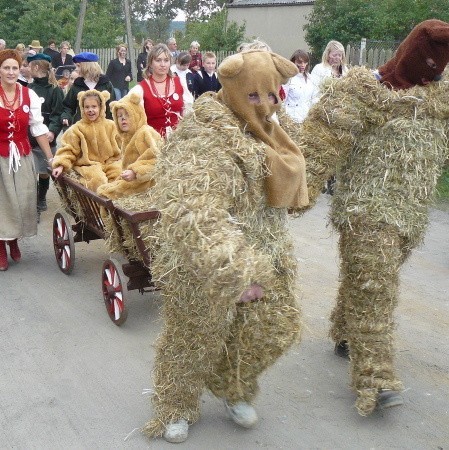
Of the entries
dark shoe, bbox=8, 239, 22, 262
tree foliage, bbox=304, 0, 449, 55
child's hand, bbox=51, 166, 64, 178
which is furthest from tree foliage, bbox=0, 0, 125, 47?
child's hand, bbox=51, 166, 64, 178

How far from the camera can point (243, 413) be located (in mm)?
3961

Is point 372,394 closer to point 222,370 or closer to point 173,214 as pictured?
point 222,370

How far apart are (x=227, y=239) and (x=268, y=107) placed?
0.82m

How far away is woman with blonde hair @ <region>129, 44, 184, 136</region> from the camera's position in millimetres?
7008

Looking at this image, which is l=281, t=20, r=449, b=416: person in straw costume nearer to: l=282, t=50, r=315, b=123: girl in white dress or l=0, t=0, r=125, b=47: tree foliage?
l=282, t=50, r=315, b=123: girl in white dress

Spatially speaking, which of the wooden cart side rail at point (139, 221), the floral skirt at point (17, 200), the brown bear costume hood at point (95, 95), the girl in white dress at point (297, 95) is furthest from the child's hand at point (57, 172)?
the girl in white dress at point (297, 95)

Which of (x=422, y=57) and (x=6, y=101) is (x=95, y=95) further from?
(x=422, y=57)

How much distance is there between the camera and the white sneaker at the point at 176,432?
3.88 m

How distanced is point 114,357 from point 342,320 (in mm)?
1626

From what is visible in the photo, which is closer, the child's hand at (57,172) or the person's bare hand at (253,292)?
the person's bare hand at (253,292)

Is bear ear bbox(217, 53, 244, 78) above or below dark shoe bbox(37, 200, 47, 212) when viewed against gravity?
above

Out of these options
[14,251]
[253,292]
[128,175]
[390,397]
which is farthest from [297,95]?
[253,292]

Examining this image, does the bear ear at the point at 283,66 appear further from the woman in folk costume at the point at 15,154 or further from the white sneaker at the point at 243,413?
the woman in folk costume at the point at 15,154

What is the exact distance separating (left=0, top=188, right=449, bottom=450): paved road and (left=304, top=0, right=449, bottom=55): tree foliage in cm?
1306
